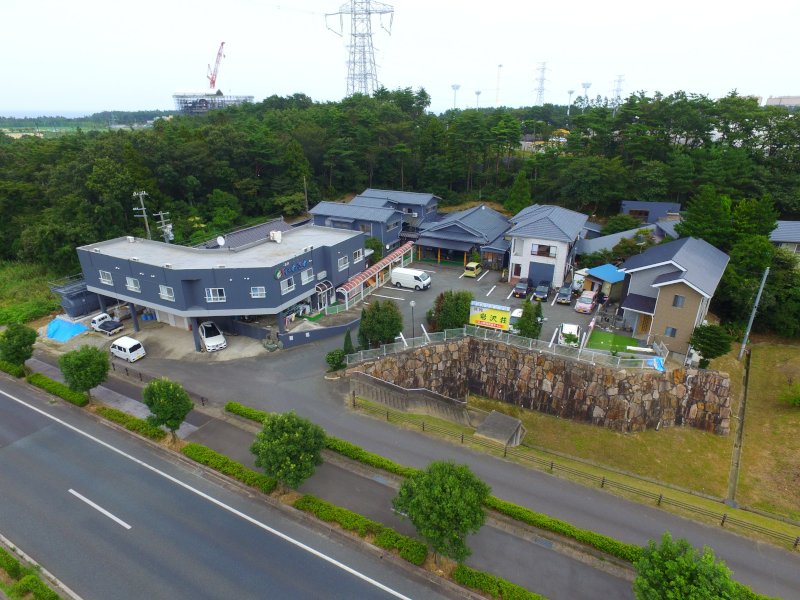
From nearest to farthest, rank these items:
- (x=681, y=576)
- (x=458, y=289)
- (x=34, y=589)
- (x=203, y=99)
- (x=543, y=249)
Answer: (x=681, y=576) < (x=34, y=589) < (x=543, y=249) < (x=458, y=289) < (x=203, y=99)

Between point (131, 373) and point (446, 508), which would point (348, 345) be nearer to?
point (131, 373)

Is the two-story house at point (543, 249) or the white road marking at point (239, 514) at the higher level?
the two-story house at point (543, 249)

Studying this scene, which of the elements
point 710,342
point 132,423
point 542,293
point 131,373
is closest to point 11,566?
point 132,423

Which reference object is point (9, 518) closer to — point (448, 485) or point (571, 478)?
point (448, 485)

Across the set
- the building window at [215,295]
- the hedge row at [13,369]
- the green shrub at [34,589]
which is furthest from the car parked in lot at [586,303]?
the hedge row at [13,369]

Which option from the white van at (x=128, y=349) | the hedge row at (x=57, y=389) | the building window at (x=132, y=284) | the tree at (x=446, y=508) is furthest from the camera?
the building window at (x=132, y=284)

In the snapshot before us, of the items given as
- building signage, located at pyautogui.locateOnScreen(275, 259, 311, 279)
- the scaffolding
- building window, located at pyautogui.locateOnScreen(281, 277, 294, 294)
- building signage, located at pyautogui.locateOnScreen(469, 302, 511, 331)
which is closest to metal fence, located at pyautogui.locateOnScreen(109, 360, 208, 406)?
building window, located at pyautogui.locateOnScreen(281, 277, 294, 294)

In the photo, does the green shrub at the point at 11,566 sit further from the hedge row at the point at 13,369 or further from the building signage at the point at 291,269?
the building signage at the point at 291,269

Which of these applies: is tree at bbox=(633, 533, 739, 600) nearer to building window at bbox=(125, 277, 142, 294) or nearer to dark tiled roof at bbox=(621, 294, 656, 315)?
dark tiled roof at bbox=(621, 294, 656, 315)
